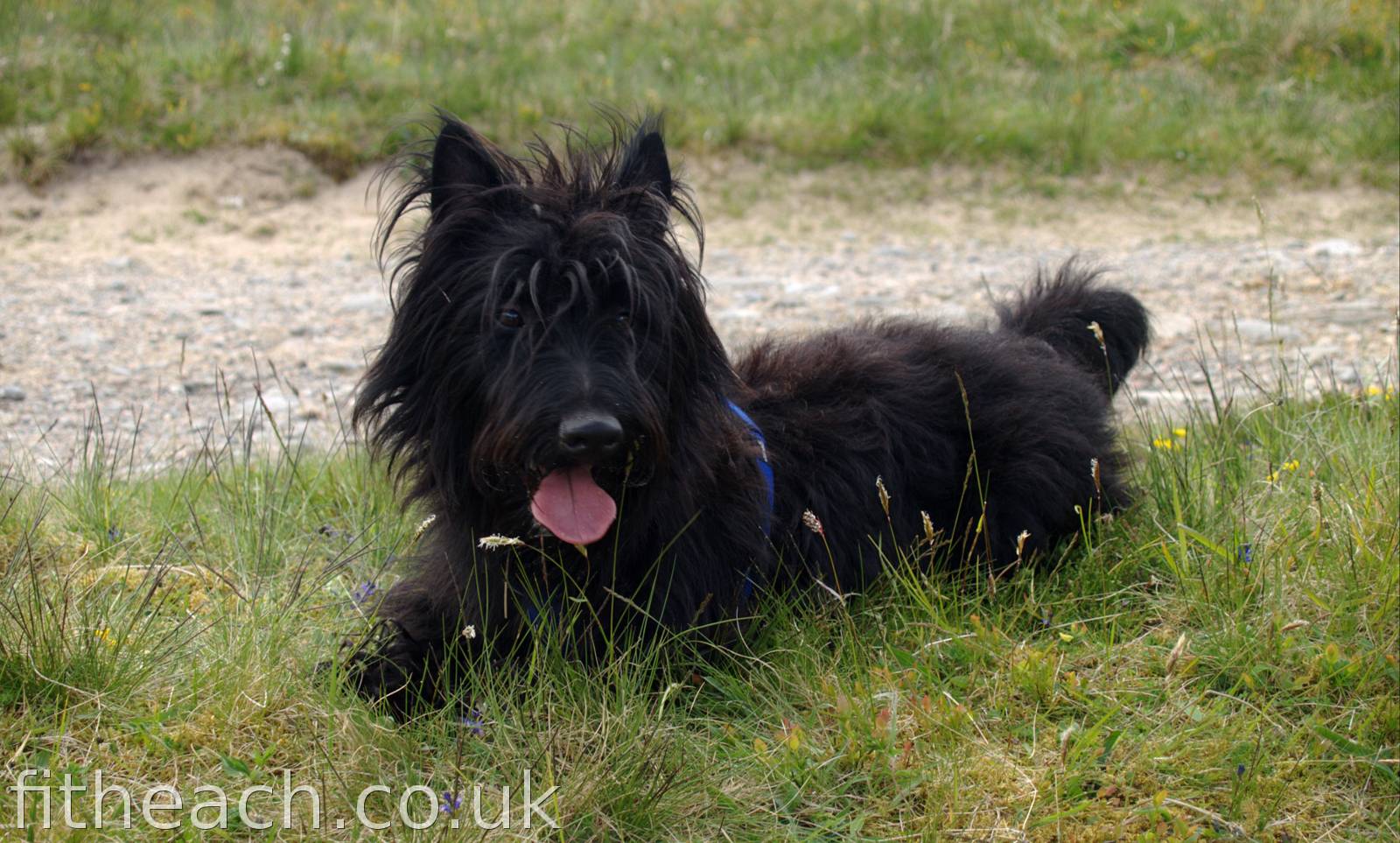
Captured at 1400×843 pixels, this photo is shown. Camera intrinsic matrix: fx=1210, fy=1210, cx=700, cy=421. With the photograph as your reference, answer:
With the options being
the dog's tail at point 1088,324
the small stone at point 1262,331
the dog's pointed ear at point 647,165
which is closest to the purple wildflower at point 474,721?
the dog's pointed ear at point 647,165

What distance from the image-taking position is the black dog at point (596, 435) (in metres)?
3.20

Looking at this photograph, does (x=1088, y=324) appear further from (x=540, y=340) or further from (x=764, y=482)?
(x=540, y=340)

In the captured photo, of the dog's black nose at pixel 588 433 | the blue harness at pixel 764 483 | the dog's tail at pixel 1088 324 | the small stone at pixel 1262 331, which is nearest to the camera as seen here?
the dog's black nose at pixel 588 433

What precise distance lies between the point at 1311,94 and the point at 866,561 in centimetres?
888

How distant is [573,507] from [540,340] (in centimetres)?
45

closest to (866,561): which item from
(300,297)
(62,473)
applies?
(62,473)

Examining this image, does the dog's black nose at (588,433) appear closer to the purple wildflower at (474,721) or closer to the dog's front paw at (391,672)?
the purple wildflower at (474,721)

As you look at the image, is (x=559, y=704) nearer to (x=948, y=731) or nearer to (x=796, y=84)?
(x=948, y=731)

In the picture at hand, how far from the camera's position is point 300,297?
8.27 meters

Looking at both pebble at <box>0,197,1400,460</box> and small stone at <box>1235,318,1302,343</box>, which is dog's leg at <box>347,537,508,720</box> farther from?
small stone at <box>1235,318,1302,343</box>

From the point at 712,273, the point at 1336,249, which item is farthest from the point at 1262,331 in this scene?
the point at 712,273

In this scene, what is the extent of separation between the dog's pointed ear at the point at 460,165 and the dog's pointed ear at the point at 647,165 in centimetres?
37

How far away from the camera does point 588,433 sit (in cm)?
302

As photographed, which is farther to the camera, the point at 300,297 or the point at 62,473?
A: the point at 300,297
